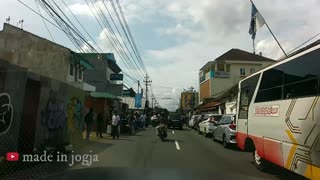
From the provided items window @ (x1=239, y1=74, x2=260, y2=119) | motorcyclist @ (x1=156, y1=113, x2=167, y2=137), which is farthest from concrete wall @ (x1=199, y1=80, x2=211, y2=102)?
window @ (x1=239, y1=74, x2=260, y2=119)

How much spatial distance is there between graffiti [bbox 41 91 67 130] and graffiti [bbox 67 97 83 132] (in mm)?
802

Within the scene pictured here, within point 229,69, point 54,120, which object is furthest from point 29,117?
point 229,69

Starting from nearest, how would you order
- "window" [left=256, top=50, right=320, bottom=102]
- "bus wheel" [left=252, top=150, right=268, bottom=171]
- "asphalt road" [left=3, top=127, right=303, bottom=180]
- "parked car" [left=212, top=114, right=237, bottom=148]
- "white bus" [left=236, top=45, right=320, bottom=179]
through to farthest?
"asphalt road" [left=3, top=127, right=303, bottom=180], "white bus" [left=236, top=45, right=320, bottom=179], "window" [left=256, top=50, right=320, bottom=102], "bus wheel" [left=252, top=150, right=268, bottom=171], "parked car" [left=212, top=114, right=237, bottom=148]

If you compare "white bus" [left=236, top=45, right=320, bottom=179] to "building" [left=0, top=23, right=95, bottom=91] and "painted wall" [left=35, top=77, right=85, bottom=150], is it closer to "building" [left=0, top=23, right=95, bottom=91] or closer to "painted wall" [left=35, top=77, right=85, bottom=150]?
"painted wall" [left=35, top=77, right=85, bottom=150]

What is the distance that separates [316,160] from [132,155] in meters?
9.37

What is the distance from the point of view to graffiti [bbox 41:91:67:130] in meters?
15.5

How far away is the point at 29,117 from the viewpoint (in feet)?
46.9

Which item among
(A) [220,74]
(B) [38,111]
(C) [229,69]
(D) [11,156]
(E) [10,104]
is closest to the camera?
(D) [11,156]

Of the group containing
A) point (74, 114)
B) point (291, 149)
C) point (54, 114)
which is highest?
point (74, 114)

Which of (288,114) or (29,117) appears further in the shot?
(29,117)

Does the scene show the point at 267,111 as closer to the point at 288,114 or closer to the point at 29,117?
the point at 288,114

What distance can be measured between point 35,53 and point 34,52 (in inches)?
4.3

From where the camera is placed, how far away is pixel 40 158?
13.5m

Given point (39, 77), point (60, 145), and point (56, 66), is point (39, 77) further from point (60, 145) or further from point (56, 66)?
point (56, 66)
